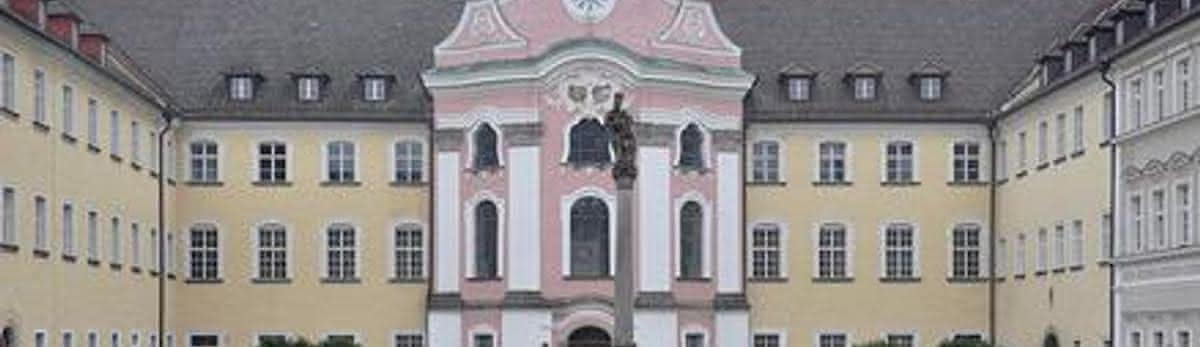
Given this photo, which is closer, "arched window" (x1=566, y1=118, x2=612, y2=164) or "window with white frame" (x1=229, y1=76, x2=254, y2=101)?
"arched window" (x1=566, y1=118, x2=612, y2=164)

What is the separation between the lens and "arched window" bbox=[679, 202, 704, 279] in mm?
66875

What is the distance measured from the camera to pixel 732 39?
72.2 meters

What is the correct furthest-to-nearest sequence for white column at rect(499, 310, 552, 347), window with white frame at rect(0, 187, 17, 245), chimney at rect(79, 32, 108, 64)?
white column at rect(499, 310, 552, 347) → chimney at rect(79, 32, 108, 64) → window with white frame at rect(0, 187, 17, 245)

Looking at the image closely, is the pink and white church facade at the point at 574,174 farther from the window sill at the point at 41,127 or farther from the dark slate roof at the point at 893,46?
the window sill at the point at 41,127

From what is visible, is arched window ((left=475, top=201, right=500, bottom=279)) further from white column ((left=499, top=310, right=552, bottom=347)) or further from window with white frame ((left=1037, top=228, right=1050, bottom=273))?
window with white frame ((left=1037, top=228, right=1050, bottom=273))

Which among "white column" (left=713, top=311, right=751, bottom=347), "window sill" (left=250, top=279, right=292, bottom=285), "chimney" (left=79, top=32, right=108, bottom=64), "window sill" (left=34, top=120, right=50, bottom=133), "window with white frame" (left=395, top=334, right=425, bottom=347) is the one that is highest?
"chimney" (left=79, top=32, right=108, bottom=64)

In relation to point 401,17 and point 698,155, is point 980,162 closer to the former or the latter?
point 698,155

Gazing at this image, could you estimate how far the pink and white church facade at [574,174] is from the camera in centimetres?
6550

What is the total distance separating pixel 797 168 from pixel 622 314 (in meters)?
32.2

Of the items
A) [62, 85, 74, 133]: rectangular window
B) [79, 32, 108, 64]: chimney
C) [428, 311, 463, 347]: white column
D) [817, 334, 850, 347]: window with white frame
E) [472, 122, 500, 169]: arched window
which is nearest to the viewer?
[62, 85, 74, 133]: rectangular window

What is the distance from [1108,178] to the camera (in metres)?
54.3

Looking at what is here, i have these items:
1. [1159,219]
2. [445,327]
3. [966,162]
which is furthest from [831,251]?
[1159,219]

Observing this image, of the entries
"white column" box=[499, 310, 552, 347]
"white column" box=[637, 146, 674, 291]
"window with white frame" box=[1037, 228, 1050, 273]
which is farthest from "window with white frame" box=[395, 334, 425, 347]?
"window with white frame" box=[1037, 228, 1050, 273]

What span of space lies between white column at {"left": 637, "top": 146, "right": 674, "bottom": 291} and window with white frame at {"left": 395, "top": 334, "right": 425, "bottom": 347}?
7.11 m
